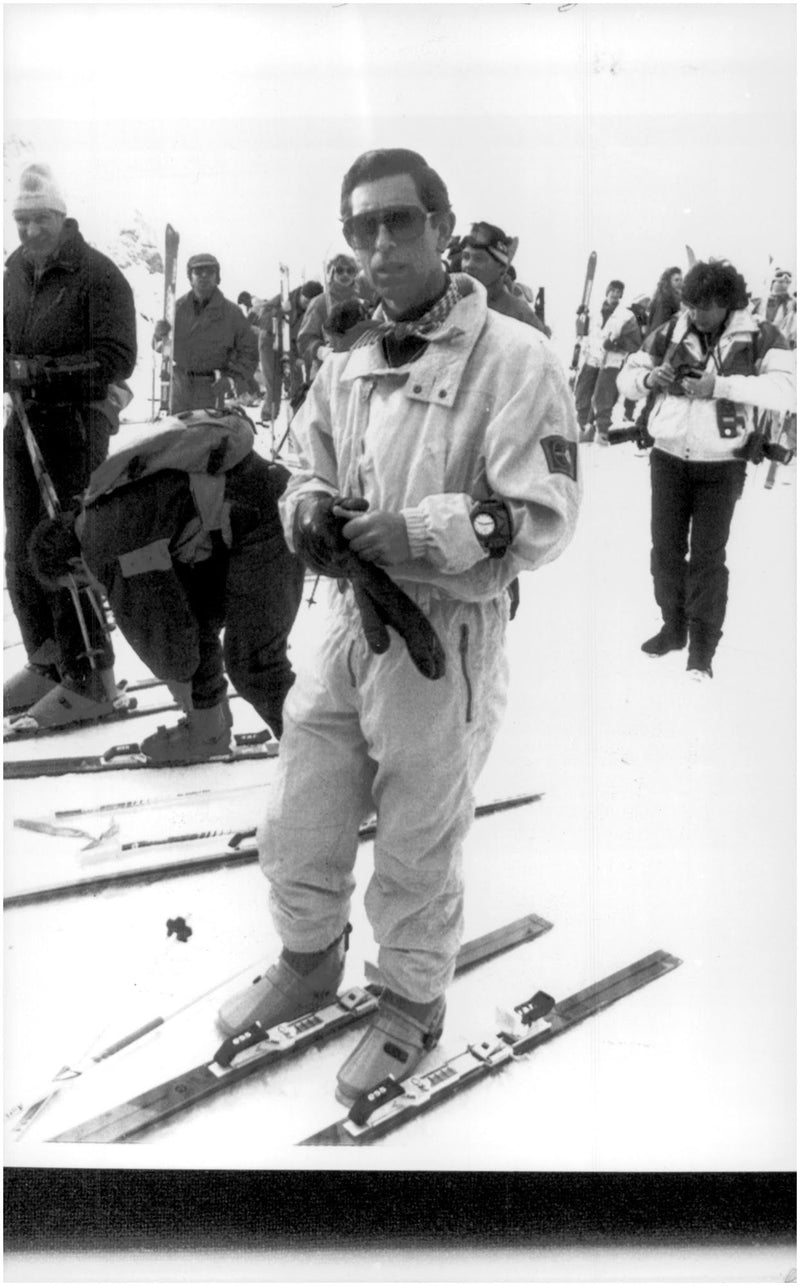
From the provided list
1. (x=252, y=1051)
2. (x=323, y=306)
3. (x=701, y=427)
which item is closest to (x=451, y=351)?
Answer: (x=323, y=306)

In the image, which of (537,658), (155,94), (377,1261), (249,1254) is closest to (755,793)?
(537,658)

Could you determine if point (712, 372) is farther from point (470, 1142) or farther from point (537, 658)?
point (470, 1142)

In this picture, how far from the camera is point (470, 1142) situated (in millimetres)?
2502

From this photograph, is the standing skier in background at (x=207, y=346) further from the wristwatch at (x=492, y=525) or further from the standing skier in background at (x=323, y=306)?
the wristwatch at (x=492, y=525)

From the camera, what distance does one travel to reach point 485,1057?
2488mm

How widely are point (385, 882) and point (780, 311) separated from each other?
58.8 inches

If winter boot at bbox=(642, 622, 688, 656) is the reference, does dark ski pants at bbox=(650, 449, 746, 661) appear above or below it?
above

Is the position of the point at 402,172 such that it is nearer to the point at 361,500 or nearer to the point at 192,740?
the point at 361,500

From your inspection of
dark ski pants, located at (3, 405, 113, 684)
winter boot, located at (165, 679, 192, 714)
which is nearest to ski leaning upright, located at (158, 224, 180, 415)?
dark ski pants, located at (3, 405, 113, 684)

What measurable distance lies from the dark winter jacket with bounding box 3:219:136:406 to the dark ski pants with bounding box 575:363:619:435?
0.98 m

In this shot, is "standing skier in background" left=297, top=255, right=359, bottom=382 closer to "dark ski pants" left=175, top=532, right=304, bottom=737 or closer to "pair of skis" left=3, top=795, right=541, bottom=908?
"dark ski pants" left=175, top=532, right=304, bottom=737

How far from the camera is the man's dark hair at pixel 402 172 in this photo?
216 cm

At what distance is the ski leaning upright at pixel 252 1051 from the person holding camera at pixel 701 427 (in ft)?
2.58

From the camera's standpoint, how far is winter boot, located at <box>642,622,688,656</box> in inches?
97.0
